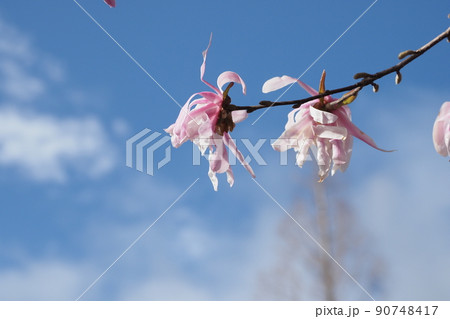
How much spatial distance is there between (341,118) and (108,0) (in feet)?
1.17

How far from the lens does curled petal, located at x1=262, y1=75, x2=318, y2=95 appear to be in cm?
70

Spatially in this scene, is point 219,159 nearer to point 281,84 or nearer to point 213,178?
point 213,178

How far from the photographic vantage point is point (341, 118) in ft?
2.37

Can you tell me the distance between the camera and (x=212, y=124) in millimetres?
708

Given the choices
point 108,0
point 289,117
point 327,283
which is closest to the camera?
point 108,0

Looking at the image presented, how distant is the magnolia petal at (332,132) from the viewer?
70 centimetres

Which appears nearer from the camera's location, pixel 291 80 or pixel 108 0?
pixel 108 0

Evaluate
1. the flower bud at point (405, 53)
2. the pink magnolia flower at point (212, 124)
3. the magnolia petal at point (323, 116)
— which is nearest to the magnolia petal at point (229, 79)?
the pink magnolia flower at point (212, 124)

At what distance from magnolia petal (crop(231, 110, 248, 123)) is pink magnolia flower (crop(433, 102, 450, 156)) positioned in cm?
25

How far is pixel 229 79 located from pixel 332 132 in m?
0.16

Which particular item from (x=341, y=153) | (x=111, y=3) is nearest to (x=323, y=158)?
(x=341, y=153)

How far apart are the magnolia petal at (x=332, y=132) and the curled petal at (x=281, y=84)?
0.17ft
